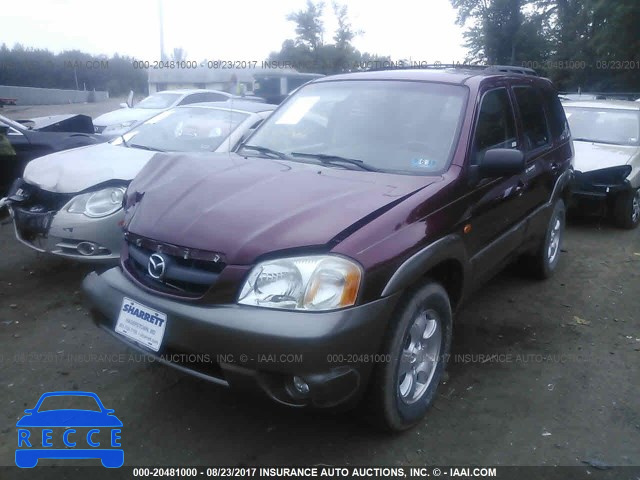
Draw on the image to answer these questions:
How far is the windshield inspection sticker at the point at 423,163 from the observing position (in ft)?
10.8

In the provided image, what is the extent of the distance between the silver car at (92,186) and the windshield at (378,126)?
1356 millimetres

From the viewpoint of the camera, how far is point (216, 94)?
15.1 metres

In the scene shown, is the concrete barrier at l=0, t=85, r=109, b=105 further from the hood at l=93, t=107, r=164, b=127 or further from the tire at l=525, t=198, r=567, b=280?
the tire at l=525, t=198, r=567, b=280

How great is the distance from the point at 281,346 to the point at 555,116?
12.7ft

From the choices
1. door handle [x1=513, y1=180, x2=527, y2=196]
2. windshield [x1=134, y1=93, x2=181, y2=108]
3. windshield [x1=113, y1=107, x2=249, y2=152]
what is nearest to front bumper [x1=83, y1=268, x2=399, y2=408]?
door handle [x1=513, y1=180, x2=527, y2=196]

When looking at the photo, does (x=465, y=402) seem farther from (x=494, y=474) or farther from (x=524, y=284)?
(x=524, y=284)

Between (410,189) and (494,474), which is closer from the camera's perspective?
(494,474)

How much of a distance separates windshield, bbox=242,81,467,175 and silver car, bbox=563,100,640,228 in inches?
161

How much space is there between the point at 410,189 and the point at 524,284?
8.89ft

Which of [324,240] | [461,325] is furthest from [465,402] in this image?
[324,240]

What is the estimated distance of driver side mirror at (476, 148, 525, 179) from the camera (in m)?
3.23

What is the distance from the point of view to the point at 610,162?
23.0 ft

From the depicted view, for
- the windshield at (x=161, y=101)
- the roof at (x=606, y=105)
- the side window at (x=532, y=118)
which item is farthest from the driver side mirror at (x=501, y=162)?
the windshield at (x=161, y=101)

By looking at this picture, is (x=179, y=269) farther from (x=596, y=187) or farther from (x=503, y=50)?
(x=503, y=50)
